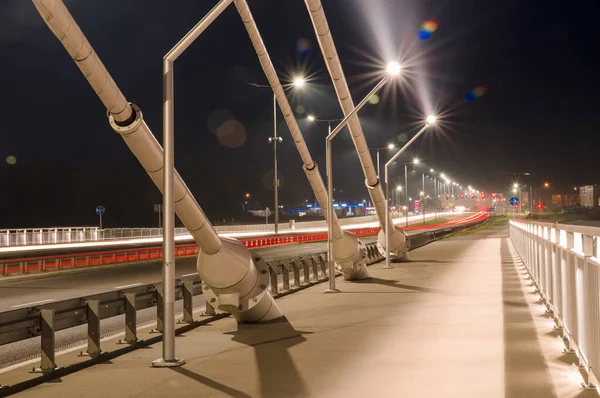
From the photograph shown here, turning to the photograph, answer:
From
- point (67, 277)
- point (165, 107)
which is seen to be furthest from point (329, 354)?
point (67, 277)

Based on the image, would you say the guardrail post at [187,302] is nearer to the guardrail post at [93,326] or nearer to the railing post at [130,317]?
the railing post at [130,317]

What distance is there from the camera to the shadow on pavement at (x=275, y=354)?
27.9 feet

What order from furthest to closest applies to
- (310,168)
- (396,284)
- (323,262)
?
(323,262) → (396,284) → (310,168)

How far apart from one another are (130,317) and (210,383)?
3300mm

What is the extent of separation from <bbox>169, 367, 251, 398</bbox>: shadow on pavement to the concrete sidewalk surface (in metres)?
0.01

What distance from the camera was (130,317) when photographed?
1177 centimetres

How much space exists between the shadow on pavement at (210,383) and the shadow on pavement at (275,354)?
26 cm

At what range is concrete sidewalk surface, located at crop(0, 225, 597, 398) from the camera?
8.43m

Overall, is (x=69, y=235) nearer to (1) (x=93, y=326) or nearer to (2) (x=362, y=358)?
(1) (x=93, y=326)

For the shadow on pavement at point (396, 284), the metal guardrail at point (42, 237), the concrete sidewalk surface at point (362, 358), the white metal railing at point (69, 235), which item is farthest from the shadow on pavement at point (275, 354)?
the white metal railing at point (69, 235)

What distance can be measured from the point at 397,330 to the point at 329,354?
264 cm

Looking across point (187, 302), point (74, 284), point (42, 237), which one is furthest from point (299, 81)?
point (42, 237)

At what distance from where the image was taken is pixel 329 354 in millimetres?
10781

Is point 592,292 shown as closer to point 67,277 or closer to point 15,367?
point 15,367
